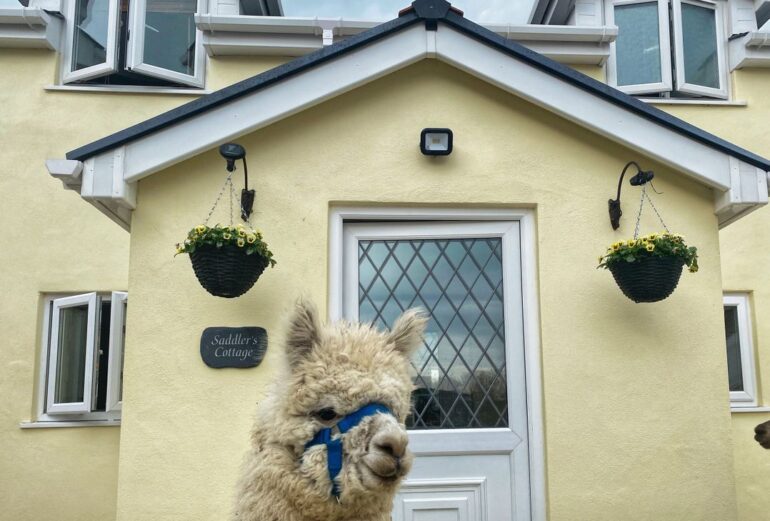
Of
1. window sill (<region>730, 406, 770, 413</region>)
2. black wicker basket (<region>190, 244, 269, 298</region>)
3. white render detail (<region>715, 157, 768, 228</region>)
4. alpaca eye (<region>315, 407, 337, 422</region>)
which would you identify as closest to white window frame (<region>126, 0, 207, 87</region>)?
black wicker basket (<region>190, 244, 269, 298</region>)

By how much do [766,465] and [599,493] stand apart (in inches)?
157

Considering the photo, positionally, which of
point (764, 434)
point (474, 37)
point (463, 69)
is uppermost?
Result: point (474, 37)

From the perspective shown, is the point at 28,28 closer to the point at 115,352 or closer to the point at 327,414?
the point at 115,352

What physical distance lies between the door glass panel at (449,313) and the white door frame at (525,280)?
163mm

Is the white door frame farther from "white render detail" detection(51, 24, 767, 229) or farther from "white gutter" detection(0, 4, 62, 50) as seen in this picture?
"white gutter" detection(0, 4, 62, 50)

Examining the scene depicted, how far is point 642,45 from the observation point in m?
7.55

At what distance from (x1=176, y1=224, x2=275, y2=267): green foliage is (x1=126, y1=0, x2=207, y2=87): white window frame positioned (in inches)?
149

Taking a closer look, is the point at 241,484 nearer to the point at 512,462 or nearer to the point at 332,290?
the point at 332,290

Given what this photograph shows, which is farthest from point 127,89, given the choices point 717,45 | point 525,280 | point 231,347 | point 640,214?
point 717,45

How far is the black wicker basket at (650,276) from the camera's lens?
3900 millimetres

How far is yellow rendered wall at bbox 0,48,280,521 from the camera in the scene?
6.36 meters

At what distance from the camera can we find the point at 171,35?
723cm

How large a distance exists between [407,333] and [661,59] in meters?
6.25

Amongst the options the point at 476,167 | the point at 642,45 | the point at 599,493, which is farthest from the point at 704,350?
the point at 642,45
